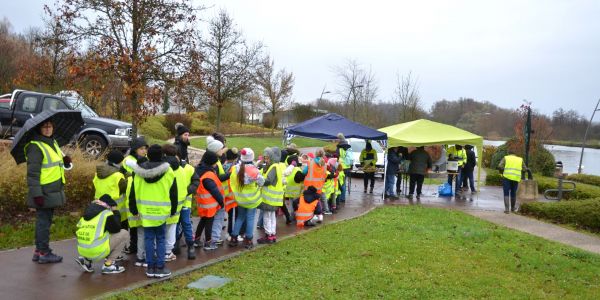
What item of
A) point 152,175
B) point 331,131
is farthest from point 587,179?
point 152,175

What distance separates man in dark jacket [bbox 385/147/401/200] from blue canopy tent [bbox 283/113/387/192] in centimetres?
43

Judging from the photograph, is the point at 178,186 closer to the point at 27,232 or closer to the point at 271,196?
the point at 271,196

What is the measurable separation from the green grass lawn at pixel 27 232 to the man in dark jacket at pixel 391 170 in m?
9.08

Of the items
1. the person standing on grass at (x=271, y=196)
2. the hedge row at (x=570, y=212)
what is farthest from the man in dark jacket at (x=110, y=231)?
the hedge row at (x=570, y=212)

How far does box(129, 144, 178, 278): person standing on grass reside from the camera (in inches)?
Answer: 234

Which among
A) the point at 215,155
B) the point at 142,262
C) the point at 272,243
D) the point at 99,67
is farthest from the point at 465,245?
the point at 99,67

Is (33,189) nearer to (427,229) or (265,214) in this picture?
(265,214)

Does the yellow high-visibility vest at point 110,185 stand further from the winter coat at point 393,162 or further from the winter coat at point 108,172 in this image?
the winter coat at point 393,162

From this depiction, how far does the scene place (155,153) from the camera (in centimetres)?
596

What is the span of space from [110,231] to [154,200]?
0.70 metres

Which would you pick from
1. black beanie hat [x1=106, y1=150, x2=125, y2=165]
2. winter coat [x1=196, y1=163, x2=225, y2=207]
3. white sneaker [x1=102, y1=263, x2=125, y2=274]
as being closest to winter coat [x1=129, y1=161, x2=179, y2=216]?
black beanie hat [x1=106, y1=150, x2=125, y2=165]

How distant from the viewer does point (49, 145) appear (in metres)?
6.43

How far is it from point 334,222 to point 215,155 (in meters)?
4.06

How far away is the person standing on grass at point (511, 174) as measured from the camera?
12680 mm
